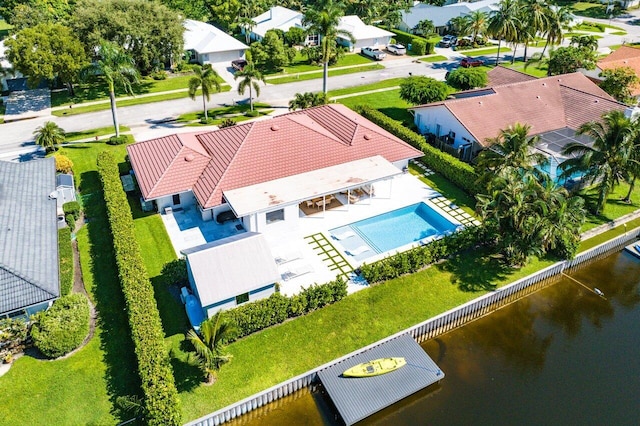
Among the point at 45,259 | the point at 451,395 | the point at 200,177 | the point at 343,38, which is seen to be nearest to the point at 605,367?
the point at 451,395

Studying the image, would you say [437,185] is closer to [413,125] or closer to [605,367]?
[413,125]

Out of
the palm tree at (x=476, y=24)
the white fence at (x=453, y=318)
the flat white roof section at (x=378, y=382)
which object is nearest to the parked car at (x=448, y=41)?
the palm tree at (x=476, y=24)

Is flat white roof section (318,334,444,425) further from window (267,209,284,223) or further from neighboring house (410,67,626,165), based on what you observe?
neighboring house (410,67,626,165)

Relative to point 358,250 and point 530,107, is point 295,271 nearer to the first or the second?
point 358,250

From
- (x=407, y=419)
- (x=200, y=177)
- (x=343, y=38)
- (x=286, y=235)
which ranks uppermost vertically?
(x=343, y=38)

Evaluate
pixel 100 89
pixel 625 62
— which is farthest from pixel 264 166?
pixel 625 62

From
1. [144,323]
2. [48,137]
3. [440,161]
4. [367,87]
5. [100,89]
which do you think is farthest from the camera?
[367,87]
